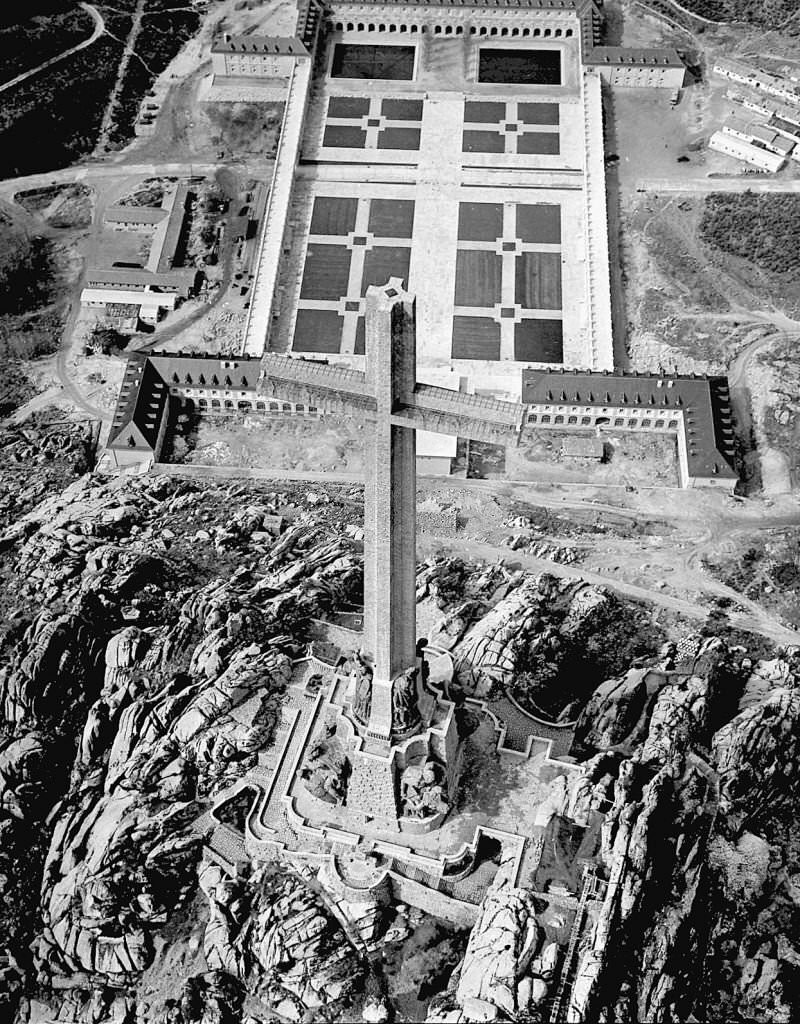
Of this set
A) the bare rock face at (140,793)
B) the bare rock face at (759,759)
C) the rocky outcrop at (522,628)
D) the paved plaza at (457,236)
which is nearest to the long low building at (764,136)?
the paved plaza at (457,236)

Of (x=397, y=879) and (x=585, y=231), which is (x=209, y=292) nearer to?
(x=585, y=231)

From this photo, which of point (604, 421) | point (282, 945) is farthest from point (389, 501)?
point (604, 421)

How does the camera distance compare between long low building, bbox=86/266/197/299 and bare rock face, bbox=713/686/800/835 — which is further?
long low building, bbox=86/266/197/299

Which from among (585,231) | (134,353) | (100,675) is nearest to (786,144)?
(585,231)

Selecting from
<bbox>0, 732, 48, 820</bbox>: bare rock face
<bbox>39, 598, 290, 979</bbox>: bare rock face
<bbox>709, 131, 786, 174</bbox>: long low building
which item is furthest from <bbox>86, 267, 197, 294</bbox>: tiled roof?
<bbox>709, 131, 786, 174</bbox>: long low building

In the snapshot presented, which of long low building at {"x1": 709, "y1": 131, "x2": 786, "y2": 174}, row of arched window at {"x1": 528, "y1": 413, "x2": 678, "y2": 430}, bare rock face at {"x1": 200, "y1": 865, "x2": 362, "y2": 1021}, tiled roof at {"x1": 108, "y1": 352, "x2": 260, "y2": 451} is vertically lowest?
bare rock face at {"x1": 200, "y1": 865, "x2": 362, "y2": 1021}

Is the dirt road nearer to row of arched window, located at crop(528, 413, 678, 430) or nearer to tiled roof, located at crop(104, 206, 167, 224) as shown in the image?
row of arched window, located at crop(528, 413, 678, 430)

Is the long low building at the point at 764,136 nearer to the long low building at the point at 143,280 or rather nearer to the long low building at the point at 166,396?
the long low building at the point at 166,396
